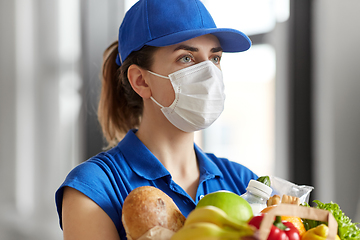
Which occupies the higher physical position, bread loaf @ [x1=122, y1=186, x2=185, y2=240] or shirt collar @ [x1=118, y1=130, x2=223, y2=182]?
bread loaf @ [x1=122, y1=186, x2=185, y2=240]

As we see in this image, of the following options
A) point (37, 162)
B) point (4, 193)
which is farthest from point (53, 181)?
point (4, 193)

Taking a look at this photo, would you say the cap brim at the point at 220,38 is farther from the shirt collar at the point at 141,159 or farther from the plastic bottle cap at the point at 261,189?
the plastic bottle cap at the point at 261,189

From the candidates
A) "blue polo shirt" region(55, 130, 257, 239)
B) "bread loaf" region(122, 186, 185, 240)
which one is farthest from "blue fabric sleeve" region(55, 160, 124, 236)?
"bread loaf" region(122, 186, 185, 240)

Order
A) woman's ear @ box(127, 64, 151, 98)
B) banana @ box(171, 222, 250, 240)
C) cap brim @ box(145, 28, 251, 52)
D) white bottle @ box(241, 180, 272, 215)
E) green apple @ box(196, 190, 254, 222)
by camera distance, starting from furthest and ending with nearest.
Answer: woman's ear @ box(127, 64, 151, 98), cap brim @ box(145, 28, 251, 52), white bottle @ box(241, 180, 272, 215), green apple @ box(196, 190, 254, 222), banana @ box(171, 222, 250, 240)

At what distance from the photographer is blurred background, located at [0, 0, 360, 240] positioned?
174cm

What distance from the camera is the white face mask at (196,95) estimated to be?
1060 mm

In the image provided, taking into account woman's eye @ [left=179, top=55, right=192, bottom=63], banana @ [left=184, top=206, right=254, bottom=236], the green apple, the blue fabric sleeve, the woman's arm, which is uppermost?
woman's eye @ [left=179, top=55, right=192, bottom=63]

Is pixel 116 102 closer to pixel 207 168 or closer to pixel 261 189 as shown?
pixel 207 168

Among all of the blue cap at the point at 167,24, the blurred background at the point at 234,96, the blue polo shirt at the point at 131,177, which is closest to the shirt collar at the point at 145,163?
the blue polo shirt at the point at 131,177

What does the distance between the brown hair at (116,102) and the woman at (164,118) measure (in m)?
0.08

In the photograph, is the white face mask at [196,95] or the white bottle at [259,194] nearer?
the white bottle at [259,194]

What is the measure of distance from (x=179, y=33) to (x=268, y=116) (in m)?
1.41

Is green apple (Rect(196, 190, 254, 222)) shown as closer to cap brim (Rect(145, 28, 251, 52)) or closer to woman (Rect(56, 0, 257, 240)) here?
woman (Rect(56, 0, 257, 240))

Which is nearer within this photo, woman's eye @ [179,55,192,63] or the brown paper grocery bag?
the brown paper grocery bag
